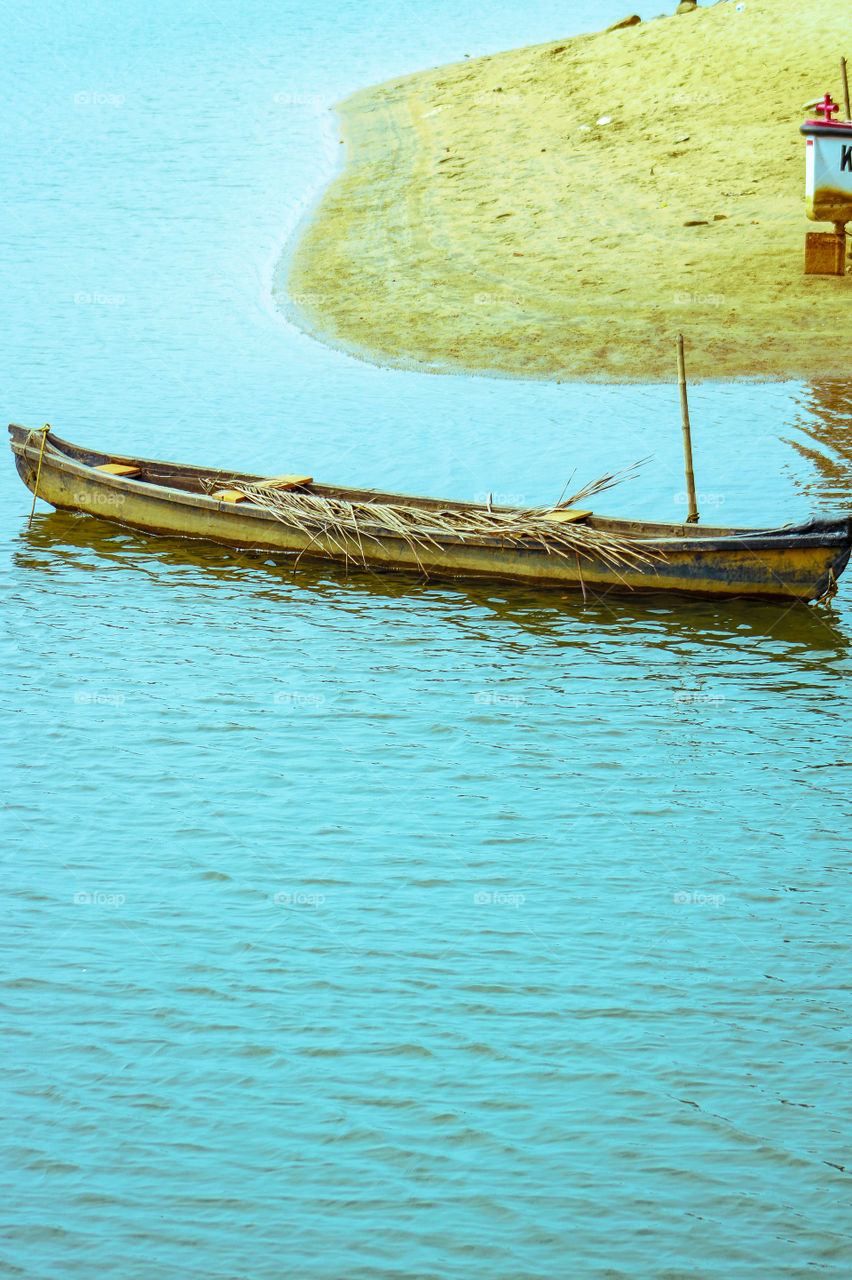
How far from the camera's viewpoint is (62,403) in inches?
820

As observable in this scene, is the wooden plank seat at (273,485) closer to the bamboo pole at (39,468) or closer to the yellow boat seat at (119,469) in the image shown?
the yellow boat seat at (119,469)

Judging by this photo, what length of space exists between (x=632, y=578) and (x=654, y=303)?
955 cm

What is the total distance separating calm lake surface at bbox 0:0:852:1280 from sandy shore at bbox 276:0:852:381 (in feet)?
8.88

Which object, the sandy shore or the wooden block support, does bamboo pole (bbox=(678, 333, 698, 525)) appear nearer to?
the sandy shore

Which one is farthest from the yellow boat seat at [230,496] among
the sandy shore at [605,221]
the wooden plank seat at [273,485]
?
the sandy shore at [605,221]

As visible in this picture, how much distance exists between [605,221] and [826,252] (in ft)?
14.8

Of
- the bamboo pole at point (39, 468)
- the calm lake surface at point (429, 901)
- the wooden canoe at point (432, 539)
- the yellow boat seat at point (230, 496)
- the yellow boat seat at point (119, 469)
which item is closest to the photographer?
the calm lake surface at point (429, 901)

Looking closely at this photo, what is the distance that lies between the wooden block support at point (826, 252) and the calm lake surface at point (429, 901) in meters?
3.34

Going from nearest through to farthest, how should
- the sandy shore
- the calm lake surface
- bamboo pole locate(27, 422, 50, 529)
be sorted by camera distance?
the calm lake surface < bamboo pole locate(27, 422, 50, 529) < the sandy shore

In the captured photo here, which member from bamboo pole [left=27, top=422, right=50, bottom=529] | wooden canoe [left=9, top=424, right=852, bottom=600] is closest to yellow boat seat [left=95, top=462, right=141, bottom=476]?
wooden canoe [left=9, top=424, right=852, bottom=600]

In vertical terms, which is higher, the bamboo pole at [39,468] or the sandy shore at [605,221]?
the sandy shore at [605,221]

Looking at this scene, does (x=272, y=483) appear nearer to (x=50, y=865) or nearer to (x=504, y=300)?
(x=50, y=865)

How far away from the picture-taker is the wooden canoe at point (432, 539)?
11.9 metres

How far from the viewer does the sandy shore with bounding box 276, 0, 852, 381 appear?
2027cm
